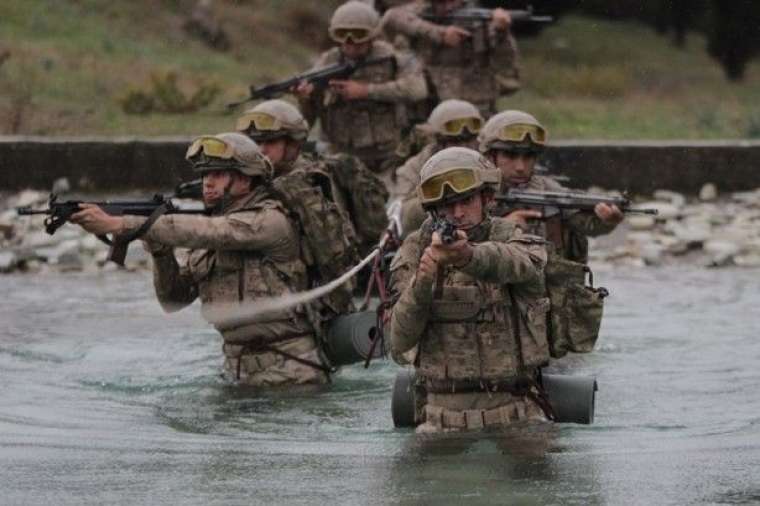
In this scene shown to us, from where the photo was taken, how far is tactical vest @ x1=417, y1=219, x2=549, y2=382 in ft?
36.8

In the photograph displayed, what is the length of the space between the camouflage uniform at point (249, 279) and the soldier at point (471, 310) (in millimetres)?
1872

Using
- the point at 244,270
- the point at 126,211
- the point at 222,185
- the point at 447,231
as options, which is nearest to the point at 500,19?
the point at 244,270

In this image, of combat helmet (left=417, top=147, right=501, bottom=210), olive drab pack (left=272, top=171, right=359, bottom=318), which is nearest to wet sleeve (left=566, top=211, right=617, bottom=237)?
olive drab pack (left=272, top=171, right=359, bottom=318)

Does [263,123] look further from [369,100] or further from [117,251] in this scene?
[369,100]

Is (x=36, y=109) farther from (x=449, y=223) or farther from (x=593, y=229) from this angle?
(x=449, y=223)

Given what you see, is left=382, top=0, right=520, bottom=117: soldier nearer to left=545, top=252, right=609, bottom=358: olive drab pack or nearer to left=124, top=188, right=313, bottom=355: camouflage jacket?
left=124, top=188, right=313, bottom=355: camouflage jacket

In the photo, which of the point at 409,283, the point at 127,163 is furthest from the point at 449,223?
the point at 127,163

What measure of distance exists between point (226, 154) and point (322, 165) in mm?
1559

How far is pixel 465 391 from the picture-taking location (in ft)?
37.7

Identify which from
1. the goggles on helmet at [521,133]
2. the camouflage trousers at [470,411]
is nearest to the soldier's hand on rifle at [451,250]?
the camouflage trousers at [470,411]

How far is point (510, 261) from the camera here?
1091cm

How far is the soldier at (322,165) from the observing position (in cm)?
1446

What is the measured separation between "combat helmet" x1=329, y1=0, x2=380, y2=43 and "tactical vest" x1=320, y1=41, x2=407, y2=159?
10.6 inches

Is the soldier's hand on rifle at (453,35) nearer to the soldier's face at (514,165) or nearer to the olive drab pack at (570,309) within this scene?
the soldier's face at (514,165)
